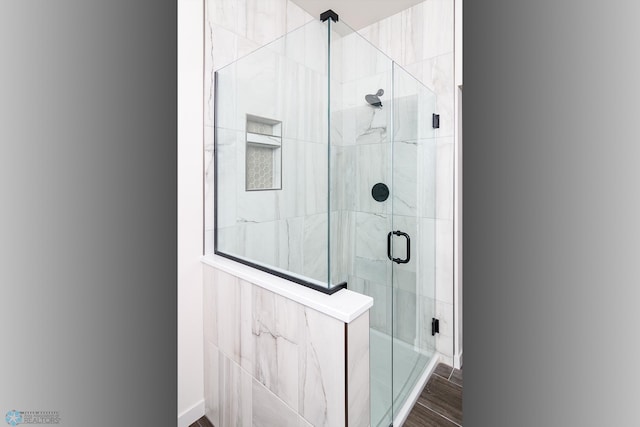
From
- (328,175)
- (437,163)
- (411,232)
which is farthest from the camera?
(437,163)

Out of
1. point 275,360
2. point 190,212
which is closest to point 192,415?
point 275,360

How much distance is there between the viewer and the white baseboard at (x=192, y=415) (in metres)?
1.46

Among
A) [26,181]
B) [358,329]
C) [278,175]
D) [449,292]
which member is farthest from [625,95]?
[449,292]

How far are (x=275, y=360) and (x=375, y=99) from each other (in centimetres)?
130

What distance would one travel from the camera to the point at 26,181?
83 millimetres

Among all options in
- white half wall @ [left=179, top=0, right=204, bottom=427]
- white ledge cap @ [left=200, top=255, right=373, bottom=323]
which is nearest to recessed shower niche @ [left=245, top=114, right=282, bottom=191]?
white half wall @ [left=179, top=0, right=204, bottom=427]

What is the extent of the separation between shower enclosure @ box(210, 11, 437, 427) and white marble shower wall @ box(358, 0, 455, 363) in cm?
15

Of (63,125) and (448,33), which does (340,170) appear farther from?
(63,125)

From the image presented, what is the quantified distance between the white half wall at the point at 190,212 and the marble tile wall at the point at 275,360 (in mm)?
51

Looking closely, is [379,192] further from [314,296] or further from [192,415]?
[192,415]

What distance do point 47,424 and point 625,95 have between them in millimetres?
152

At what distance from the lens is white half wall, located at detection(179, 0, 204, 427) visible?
1.42 meters

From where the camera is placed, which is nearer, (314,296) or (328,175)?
(314,296)

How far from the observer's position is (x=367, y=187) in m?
1.70
